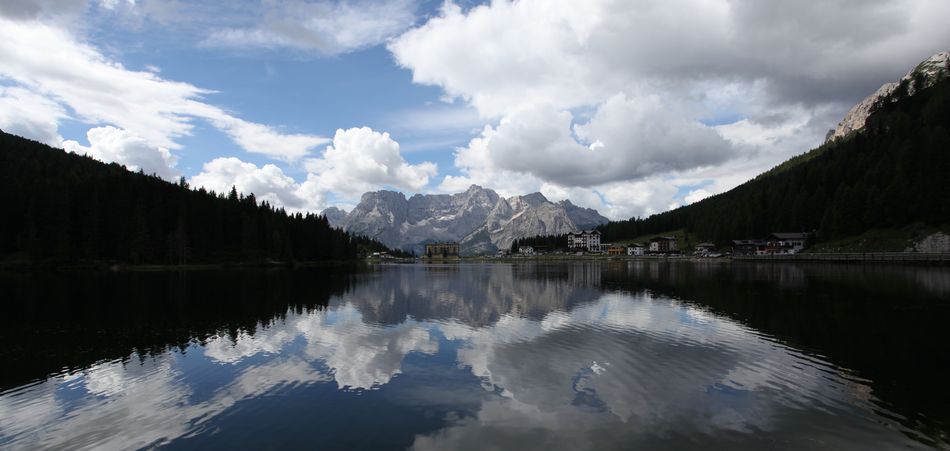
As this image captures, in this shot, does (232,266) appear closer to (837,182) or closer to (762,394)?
(762,394)

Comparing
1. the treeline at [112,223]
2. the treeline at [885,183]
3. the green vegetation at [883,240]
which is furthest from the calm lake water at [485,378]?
the treeline at [112,223]

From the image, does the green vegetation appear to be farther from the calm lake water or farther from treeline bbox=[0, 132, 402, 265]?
treeline bbox=[0, 132, 402, 265]

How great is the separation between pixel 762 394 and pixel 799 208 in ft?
685

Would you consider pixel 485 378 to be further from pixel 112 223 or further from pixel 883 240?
pixel 112 223

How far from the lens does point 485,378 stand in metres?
25.1

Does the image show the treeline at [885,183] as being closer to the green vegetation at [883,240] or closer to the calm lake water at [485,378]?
the green vegetation at [883,240]

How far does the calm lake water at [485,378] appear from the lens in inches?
679

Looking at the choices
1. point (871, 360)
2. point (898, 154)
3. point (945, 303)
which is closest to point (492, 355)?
point (871, 360)

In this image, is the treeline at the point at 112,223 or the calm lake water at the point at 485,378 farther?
the treeline at the point at 112,223

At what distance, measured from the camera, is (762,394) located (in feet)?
70.9

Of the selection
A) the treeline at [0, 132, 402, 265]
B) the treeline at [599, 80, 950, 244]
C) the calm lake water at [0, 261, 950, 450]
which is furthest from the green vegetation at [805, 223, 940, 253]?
the treeline at [0, 132, 402, 265]

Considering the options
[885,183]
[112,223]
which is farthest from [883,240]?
[112,223]

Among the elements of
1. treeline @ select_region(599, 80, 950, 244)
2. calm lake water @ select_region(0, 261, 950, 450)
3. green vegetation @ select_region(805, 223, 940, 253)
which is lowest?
calm lake water @ select_region(0, 261, 950, 450)

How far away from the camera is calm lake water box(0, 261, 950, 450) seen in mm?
17250
